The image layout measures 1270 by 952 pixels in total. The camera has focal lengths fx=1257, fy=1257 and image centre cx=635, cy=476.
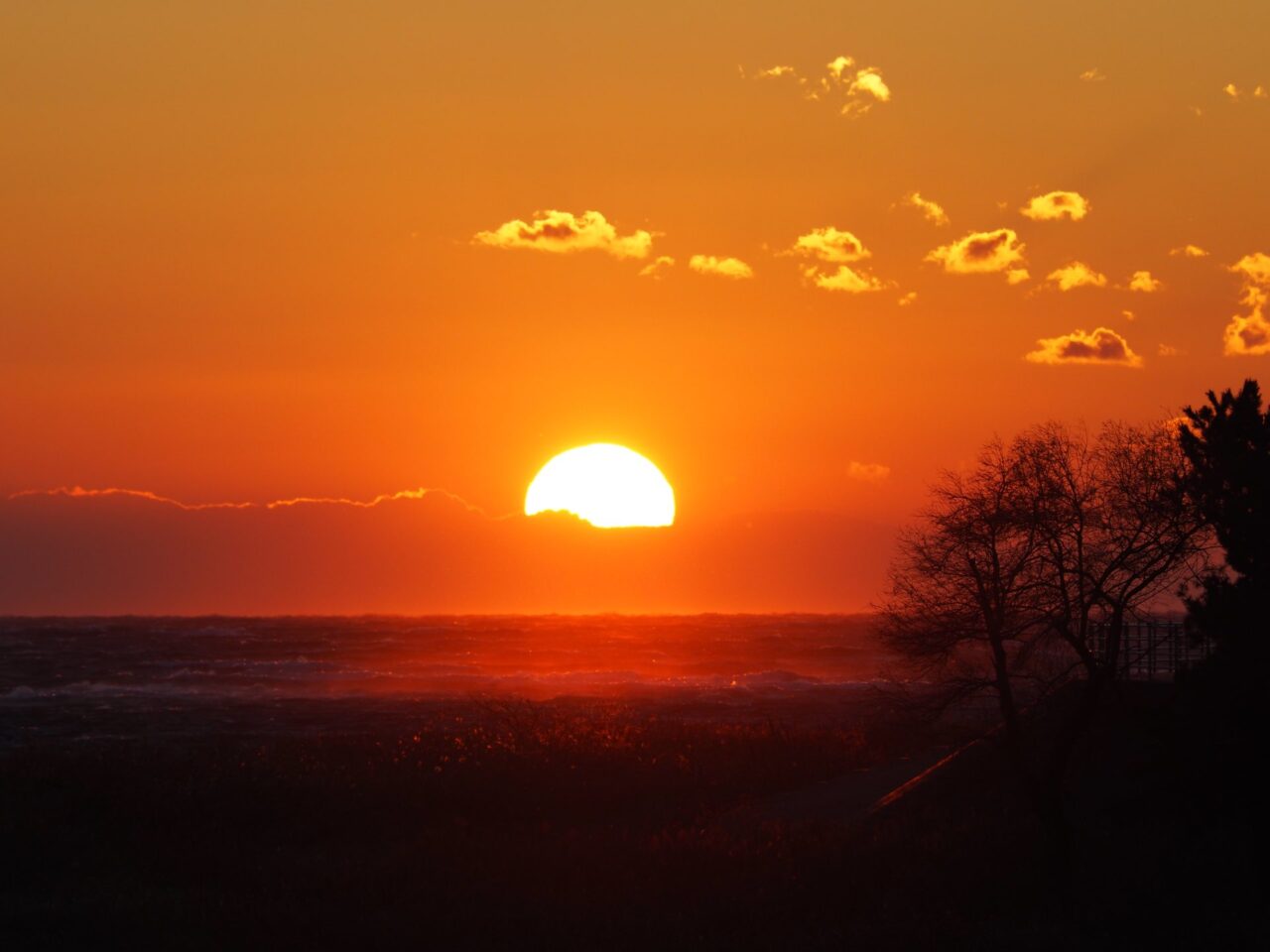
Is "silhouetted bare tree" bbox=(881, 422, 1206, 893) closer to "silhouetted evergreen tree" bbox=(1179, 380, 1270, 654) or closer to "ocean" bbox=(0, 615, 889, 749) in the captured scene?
"silhouetted evergreen tree" bbox=(1179, 380, 1270, 654)

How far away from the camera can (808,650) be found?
107750 millimetres

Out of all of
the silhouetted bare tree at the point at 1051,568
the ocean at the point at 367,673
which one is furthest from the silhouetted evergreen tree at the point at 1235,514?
the ocean at the point at 367,673

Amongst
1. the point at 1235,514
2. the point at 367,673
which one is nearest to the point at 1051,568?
the point at 1235,514

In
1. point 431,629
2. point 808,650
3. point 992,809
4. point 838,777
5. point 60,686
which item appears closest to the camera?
point 992,809

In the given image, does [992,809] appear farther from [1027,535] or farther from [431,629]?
[431,629]

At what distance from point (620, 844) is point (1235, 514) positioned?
11.2 metres

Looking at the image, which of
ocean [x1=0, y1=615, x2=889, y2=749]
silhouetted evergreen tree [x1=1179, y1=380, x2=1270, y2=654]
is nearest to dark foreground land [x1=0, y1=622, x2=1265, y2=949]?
silhouetted evergreen tree [x1=1179, y1=380, x2=1270, y2=654]

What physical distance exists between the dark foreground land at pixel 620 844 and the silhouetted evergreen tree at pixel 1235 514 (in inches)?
50.5

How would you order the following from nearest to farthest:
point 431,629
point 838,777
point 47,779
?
point 47,779 → point 838,777 → point 431,629

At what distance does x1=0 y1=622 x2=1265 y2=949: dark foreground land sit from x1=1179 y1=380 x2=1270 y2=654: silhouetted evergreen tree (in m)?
1.28

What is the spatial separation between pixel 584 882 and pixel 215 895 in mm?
5407

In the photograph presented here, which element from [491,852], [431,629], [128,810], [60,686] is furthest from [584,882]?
[431,629]

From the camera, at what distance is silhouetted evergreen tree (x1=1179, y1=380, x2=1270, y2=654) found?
18.5 m

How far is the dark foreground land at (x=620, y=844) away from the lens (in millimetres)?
16672
